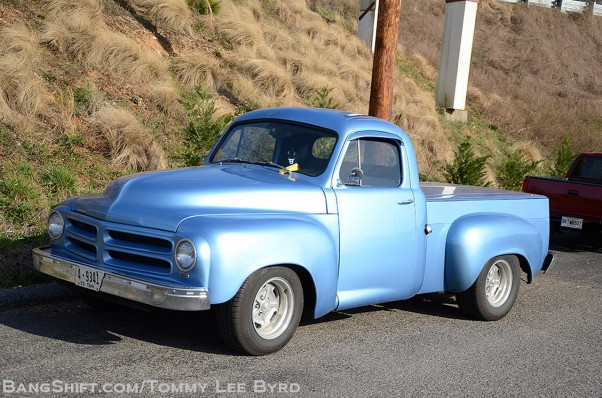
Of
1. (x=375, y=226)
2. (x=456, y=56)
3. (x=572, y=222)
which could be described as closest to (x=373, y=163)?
(x=375, y=226)

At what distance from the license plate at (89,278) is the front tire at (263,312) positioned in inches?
34.1

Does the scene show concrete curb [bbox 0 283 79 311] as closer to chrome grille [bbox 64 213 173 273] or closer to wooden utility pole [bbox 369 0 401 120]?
chrome grille [bbox 64 213 173 273]

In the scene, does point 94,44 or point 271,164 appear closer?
point 271,164

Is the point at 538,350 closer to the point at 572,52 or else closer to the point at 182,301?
the point at 182,301

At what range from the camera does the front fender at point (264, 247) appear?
5293 millimetres

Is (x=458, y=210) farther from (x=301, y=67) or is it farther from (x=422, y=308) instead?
(x=301, y=67)

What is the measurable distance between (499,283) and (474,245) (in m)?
0.80

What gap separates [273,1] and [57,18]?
1002 centimetres

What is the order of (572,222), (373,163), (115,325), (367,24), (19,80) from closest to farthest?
(115,325), (373,163), (19,80), (572,222), (367,24)

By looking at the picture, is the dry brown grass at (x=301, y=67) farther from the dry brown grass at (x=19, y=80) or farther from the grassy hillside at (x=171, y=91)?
the dry brown grass at (x=19, y=80)

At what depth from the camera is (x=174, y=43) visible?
1650cm

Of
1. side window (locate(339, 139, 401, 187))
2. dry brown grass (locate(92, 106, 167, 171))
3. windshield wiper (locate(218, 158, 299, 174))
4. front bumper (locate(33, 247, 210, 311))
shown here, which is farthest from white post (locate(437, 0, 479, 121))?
front bumper (locate(33, 247, 210, 311))

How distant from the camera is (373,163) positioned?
271 inches

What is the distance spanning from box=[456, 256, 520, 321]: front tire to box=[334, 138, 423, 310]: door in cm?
71
